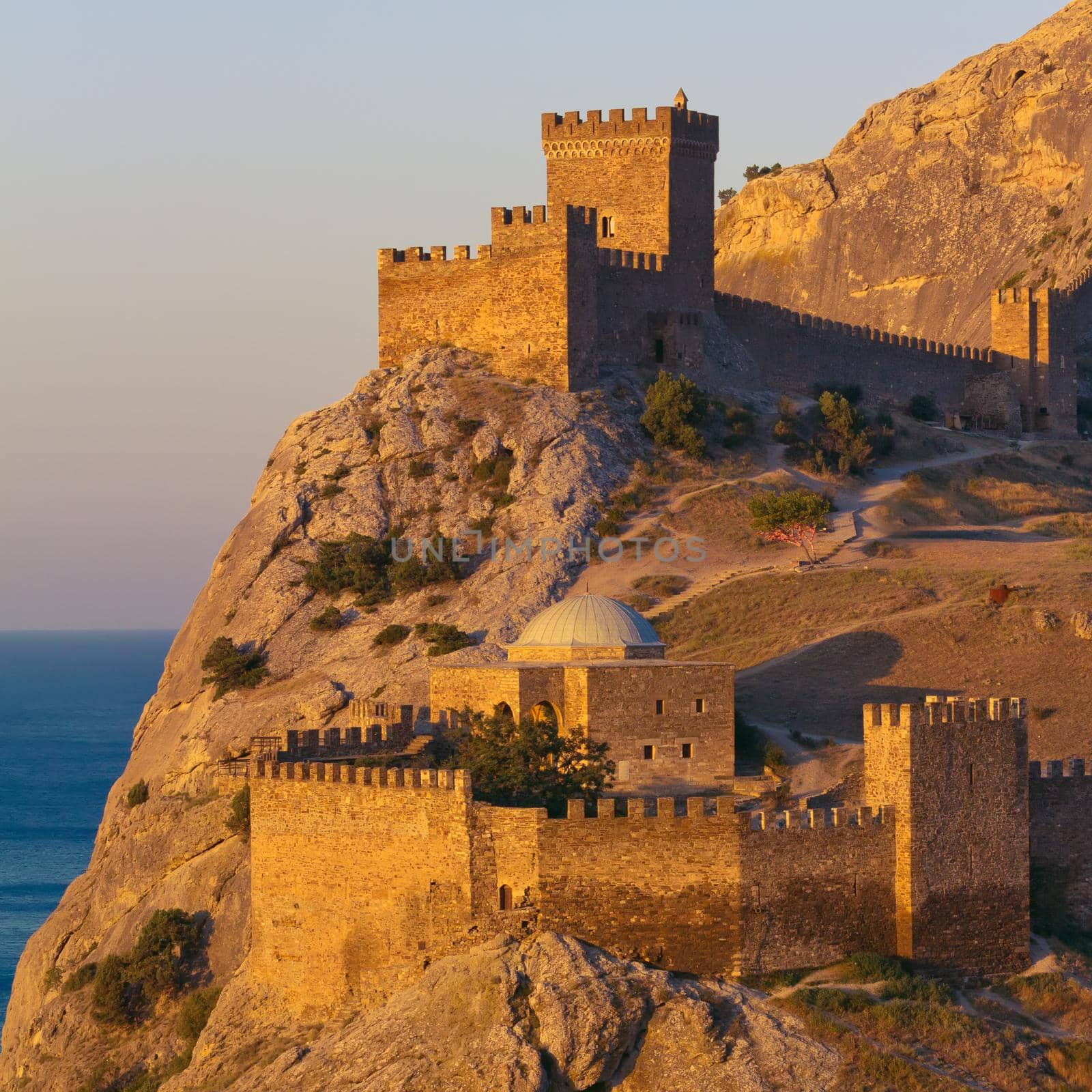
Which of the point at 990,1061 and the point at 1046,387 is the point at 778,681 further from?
the point at 1046,387

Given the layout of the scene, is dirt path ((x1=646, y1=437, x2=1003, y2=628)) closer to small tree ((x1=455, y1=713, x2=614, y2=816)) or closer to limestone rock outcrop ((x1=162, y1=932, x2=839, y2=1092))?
small tree ((x1=455, y1=713, x2=614, y2=816))

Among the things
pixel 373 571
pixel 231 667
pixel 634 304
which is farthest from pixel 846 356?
pixel 231 667

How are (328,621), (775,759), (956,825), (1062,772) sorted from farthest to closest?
(328,621)
(775,759)
(1062,772)
(956,825)

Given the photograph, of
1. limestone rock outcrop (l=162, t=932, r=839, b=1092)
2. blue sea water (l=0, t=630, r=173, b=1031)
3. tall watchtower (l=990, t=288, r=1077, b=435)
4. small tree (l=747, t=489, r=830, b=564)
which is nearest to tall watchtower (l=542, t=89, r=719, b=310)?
small tree (l=747, t=489, r=830, b=564)

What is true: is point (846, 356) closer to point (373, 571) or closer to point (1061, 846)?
point (373, 571)

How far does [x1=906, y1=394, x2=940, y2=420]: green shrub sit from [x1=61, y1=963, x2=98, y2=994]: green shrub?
43776 millimetres

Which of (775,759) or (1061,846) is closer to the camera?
(1061,846)

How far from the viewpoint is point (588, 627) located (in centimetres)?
5172

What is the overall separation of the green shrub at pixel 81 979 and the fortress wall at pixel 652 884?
54.4ft

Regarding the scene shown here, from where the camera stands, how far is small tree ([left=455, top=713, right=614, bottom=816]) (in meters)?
42.8

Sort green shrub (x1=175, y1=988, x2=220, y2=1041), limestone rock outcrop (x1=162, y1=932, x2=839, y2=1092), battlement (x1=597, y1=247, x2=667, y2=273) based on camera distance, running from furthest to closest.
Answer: battlement (x1=597, y1=247, x2=667, y2=273)
green shrub (x1=175, y1=988, x2=220, y2=1041)
limestone rock outcrop (x1=162, y1=932, x2=839, y2=1092)

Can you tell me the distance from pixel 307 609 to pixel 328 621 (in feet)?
3.85

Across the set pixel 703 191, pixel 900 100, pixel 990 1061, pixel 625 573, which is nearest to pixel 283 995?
pixel 990 1061

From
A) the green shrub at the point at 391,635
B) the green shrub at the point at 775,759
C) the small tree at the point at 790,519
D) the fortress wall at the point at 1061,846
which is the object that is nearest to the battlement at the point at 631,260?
the small tree at the point at 790,519
